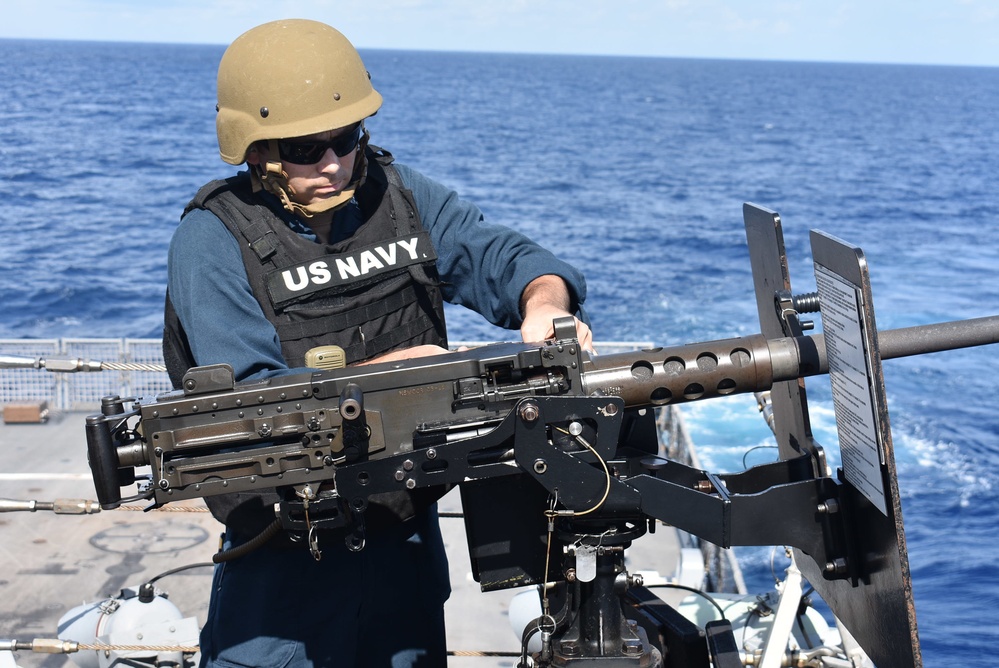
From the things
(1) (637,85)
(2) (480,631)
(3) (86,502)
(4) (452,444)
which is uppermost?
(1) (637,85)

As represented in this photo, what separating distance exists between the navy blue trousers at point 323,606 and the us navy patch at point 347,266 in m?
0.69

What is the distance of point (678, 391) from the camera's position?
246 cm

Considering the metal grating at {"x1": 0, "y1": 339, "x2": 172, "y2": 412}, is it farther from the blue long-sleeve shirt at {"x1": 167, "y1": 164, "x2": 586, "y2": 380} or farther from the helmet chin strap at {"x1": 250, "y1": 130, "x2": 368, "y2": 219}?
the helmet chin strap at {"x1": 250, "y1": 130, "x2": 368, "y2": 219}

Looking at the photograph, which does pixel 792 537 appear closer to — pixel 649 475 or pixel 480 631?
pixel 649 475

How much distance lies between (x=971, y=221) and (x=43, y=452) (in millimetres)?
31351

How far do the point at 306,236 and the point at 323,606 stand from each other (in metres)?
1.04

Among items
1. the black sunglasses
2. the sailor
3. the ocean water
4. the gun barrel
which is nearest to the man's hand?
the sailor

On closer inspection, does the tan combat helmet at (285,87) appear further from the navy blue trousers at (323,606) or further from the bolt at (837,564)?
the bolt at (837,564)

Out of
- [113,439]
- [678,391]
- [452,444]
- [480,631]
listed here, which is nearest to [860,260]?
[678,391]

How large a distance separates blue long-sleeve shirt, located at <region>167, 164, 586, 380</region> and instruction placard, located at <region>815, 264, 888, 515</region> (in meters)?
0.81

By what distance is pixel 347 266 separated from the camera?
3002 millimetres

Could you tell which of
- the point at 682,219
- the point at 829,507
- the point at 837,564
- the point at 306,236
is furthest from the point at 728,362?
the point at 682,219

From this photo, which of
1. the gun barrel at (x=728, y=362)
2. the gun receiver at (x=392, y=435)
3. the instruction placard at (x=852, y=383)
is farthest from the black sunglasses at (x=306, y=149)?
the instruction placard at (x=852, y=383)

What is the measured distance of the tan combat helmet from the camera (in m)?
2.87
